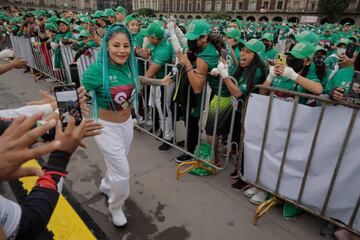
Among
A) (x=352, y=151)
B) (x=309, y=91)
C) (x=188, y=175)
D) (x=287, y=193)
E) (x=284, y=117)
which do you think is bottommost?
(x=188, y=175)

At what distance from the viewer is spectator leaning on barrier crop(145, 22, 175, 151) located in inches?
154

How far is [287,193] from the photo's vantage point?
2.68 metres

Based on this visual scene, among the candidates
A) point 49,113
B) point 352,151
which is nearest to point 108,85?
point 49,113

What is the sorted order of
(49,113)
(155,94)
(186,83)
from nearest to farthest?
1. (49,113)
2. (186,83)
3. (155,94)

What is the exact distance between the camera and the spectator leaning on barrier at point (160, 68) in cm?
392

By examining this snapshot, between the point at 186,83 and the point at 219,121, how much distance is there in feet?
2.31

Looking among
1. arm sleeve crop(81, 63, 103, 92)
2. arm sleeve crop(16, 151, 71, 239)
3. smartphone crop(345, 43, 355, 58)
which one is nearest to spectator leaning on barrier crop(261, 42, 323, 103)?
smartphone crop(345, 43, 355, 58)

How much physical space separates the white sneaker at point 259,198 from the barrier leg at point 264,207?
15 centimetres

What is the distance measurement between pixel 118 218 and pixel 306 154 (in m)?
2.03

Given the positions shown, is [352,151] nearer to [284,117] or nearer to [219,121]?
[284,117]

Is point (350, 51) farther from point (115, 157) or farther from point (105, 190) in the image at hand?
point (105, 190)

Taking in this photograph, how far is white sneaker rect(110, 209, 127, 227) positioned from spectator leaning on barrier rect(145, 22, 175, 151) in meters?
1.71

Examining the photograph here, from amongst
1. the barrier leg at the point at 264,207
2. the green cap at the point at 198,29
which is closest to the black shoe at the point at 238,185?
the barrier leg at the point at 264,207

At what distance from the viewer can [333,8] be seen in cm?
5006
